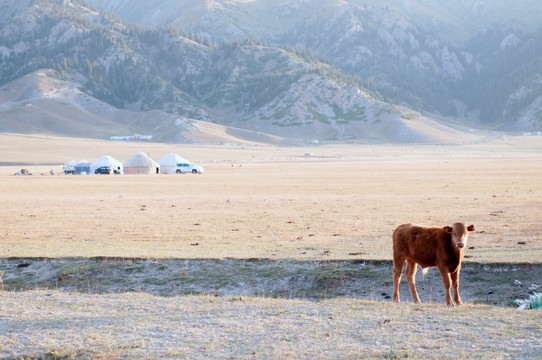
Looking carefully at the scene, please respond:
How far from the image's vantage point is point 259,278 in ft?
53.1

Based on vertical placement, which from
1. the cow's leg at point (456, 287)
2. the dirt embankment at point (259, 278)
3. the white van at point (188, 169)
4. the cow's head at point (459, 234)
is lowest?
the dirt embankment at point (259, 278)

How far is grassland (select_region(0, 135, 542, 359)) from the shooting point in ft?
30.2

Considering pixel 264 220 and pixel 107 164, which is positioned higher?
pixel 107 164

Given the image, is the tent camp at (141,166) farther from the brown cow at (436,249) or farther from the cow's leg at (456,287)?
the cow's leg at (456,287)

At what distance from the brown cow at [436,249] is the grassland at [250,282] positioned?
66 centimetres

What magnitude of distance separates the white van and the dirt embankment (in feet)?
230

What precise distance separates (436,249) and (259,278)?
539cm

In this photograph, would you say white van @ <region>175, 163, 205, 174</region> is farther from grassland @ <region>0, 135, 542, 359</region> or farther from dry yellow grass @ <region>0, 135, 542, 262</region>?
grassland @ <region>0, 135, 542, 359</region>

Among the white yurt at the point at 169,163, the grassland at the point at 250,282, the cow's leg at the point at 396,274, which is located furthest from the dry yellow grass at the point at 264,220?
the white yurt at the point at 169,163

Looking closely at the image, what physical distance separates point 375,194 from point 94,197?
64.3 feet

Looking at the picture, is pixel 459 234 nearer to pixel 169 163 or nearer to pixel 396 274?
pixel 396 274

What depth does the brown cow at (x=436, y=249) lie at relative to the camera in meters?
11.9

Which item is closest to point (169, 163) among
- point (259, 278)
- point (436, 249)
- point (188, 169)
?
point (188, 169)

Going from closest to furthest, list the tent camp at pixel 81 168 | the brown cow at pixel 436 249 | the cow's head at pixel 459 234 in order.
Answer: the cow's head at pixel 459 234 → the brown cow at pixel 436 249 → the tent camp at pixel 81 168
